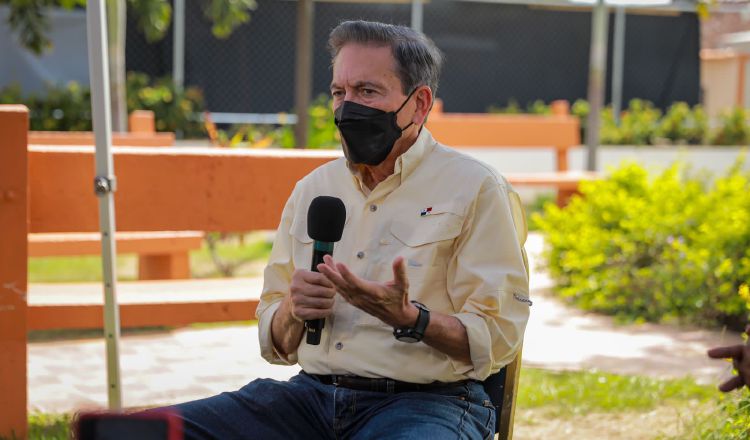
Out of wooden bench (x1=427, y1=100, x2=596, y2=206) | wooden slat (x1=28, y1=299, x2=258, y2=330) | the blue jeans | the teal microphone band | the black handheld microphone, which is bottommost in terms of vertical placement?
wooden slat (x1=28, y1=299, x2=258, y2=330)

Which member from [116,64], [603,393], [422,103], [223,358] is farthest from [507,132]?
[422,103]

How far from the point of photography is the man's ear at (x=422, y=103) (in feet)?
9.96

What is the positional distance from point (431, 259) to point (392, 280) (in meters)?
0.11

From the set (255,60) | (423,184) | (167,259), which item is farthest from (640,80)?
(423,184)

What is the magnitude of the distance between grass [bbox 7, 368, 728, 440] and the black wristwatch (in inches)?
92.0

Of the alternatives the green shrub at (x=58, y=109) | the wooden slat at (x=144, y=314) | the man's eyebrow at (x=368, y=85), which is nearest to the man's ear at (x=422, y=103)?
the man's eyebrow at (x=368, y=85)

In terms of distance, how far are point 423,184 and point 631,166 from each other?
575 centimetres

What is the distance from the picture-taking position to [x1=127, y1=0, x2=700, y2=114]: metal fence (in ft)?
50.4

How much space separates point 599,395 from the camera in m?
5.29

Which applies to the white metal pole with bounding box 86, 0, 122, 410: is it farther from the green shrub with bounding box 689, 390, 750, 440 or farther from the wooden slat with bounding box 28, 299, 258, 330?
the green shrub with bounding box 689, 390, 750, 440

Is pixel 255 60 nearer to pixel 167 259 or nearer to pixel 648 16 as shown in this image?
pixel 648 16

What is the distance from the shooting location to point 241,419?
114 inches

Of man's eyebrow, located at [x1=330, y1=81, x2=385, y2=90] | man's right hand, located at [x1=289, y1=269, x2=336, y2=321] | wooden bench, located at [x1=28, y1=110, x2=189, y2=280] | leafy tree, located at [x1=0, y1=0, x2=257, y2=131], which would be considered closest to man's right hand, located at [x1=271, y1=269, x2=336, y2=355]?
man's right hand, located at [x1=289, y1=269, x2=336, y2=321]

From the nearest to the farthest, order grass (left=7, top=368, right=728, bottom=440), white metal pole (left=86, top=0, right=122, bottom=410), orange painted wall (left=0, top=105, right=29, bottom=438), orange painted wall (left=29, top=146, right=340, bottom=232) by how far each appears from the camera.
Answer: white metal pole (left=86, top=0, right=122, bottom=410) → orange painted wall (left=0, top=105, right=29, bottom=438) → orange painted wall (left=29, top=146, right=340, bottom=232) → grass (left=7, top=368, right=728, bottom=440)
